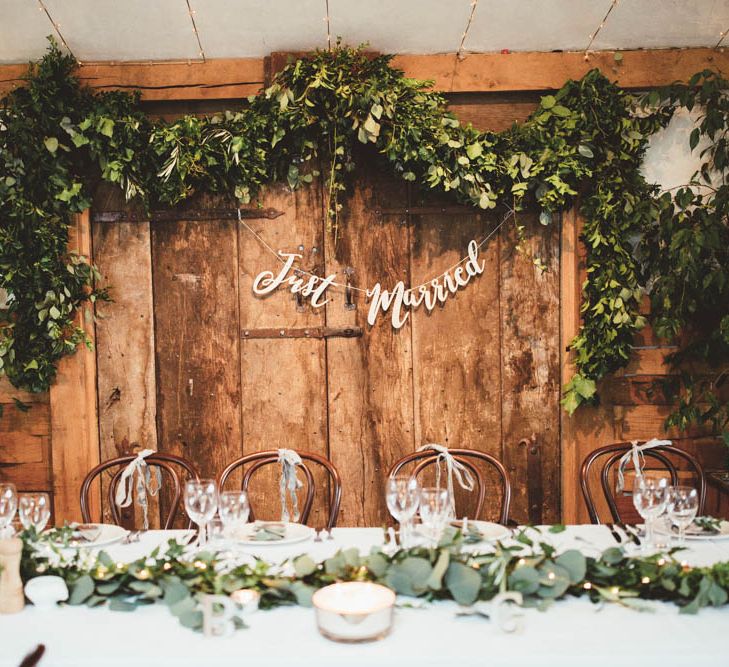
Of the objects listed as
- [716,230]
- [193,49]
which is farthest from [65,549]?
[716,230]

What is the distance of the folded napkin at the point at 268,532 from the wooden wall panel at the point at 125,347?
125 cm

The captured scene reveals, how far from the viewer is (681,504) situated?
6.06ft

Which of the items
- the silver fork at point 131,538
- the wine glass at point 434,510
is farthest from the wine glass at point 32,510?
the wine glass at point 434,510

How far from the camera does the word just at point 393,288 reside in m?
3.18

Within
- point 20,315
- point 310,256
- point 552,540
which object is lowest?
point 552,540

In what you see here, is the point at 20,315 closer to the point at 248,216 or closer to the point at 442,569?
the point at 248,216

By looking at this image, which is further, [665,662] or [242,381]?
[242,381]

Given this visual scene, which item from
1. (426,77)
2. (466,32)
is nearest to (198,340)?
(426,77)

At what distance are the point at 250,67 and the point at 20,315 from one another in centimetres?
148

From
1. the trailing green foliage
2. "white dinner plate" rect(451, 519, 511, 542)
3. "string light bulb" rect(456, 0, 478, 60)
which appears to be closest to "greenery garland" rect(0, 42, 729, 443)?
the trailing green foliage

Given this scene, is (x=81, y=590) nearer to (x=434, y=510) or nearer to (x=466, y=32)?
(x=434, y=510)

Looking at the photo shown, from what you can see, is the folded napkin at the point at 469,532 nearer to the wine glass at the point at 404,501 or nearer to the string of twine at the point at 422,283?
the wine glass at the point at 404,501

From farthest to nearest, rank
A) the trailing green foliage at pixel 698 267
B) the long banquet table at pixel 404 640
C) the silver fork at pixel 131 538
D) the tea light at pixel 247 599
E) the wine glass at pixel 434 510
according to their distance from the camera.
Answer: the trailing green foliage at pixel 698 267 → the silver fork at pixel 131 538 → the wine glass at pixel 434 510 → the tea light at pixel 247 599 → the long banquet table at pixel 404 640

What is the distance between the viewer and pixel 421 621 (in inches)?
58.1
